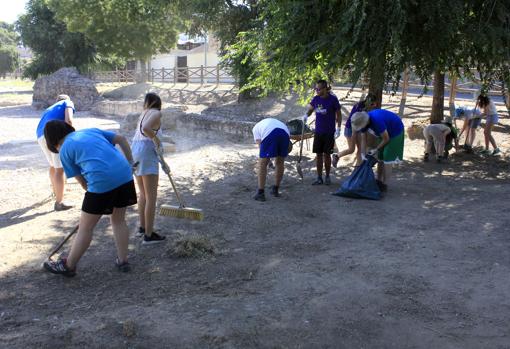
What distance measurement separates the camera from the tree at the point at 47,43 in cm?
2894

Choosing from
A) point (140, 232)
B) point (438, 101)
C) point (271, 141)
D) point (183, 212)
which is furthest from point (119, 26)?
point (140, 232)

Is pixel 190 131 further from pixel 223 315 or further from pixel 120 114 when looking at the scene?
pixel 223 315

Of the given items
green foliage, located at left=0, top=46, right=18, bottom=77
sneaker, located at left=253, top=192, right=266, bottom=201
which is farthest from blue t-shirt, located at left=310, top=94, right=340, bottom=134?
green foliage, located at left=0, top=46, right=18, bottom=77

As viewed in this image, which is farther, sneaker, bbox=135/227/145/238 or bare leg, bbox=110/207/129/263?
sneaker, bbox=135/227/145/238

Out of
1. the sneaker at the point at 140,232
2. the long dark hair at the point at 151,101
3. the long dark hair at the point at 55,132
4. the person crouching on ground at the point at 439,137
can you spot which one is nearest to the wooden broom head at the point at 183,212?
the sneaker at the point at 140,232

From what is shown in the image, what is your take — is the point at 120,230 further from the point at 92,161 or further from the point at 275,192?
the point at 275,192

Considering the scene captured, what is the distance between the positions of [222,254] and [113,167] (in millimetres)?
1322

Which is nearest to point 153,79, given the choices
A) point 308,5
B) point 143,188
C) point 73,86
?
point 73,86

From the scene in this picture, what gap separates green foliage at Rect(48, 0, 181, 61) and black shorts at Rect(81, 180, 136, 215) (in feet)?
57.4

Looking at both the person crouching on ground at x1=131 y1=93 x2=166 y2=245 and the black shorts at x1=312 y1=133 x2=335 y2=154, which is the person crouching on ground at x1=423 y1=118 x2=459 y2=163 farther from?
the person crouching on ground at x1=131 y1=93 x2=166 y2=245

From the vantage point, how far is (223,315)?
326cm

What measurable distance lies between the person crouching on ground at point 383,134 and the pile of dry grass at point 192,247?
2.58m

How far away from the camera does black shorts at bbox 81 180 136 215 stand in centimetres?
376

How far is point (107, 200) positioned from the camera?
149 inches
